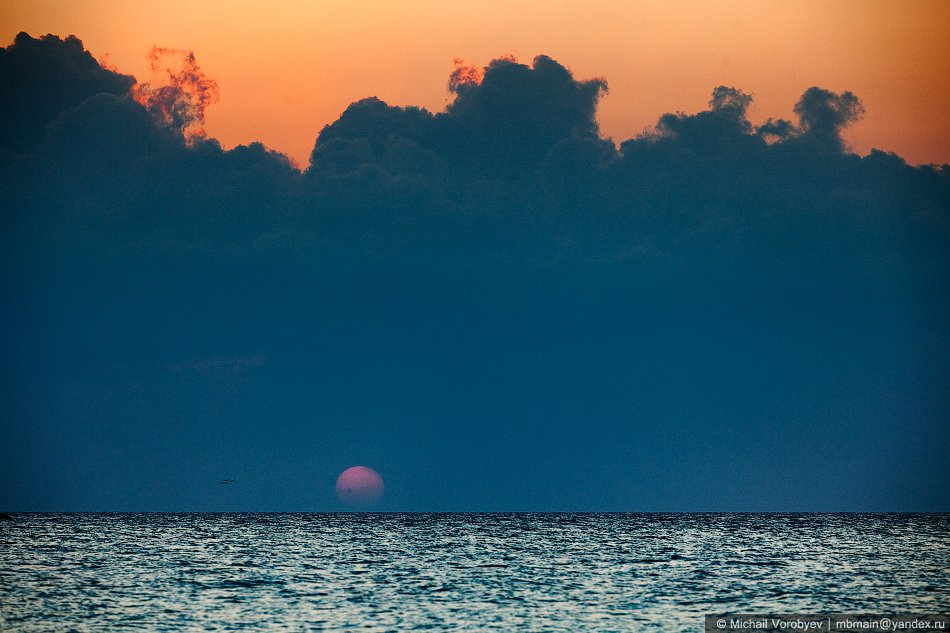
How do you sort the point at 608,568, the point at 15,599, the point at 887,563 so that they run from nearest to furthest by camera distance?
1. the point at 15,599
2. the point at 608,568
3. the point at 887,563

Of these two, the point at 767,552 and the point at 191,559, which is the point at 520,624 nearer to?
the point at 191,559

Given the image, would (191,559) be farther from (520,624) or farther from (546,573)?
(520,624)

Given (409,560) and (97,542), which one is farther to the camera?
(97,542)

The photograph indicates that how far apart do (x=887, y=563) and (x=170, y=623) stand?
63658 mm

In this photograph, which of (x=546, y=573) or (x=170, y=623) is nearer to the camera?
(x=170, y=623)

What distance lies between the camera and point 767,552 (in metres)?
102

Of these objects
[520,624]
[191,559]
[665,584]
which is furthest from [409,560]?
[520,624]

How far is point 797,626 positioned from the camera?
4500 cm

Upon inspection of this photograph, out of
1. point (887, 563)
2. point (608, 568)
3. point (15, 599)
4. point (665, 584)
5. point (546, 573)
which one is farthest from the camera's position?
point (887, 563)

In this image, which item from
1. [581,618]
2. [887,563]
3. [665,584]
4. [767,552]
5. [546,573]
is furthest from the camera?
[767,552]

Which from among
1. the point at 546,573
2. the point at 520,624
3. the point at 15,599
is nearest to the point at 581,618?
the point at 520,624

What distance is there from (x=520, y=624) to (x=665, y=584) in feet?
70.0

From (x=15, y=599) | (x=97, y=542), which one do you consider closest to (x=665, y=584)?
(x=15, y=599)

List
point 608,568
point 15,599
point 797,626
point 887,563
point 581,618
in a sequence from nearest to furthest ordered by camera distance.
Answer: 1. point 797,626
2. point 581,618
3. point 15,599
4. point 608,568
5. point 887,563
